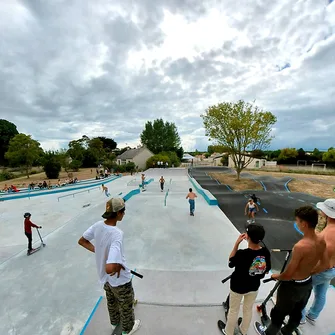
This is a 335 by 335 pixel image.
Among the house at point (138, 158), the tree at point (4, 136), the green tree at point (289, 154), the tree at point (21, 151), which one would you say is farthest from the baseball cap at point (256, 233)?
the tree at point (4, 136)

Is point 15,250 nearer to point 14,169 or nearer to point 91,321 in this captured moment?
point 91,321

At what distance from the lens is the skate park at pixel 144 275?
104 inches

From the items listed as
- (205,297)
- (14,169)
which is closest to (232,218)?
(205,297)

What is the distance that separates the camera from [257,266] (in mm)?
1896

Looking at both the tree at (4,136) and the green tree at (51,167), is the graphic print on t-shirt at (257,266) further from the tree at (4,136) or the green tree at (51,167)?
the tree at (4,136)

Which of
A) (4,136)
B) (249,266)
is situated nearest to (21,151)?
(4,136)

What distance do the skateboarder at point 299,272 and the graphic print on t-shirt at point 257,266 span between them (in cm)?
21

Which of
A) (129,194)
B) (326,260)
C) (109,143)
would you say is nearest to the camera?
(326,260)

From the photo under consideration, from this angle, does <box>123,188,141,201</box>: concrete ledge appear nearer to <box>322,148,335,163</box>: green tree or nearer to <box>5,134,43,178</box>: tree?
<box>5,134,43,178</box>: tree

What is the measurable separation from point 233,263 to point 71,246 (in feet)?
17.0

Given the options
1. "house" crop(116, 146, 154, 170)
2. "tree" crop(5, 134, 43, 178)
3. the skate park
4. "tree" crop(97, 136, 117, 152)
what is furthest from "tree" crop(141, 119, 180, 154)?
the skate park

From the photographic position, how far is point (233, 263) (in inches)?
75.4

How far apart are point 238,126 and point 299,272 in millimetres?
17591

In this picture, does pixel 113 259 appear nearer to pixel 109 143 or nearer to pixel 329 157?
pixel 329 157
